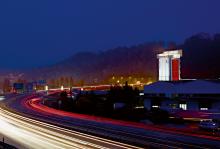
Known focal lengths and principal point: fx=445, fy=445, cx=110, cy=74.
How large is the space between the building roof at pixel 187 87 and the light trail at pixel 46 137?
32.4 meters

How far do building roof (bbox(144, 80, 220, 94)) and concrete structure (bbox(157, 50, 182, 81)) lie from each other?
28320 millimetres

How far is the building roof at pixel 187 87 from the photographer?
250ft

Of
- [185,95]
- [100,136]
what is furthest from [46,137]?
[185,95]

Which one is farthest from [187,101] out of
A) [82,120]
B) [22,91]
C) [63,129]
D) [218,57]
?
[218,57]

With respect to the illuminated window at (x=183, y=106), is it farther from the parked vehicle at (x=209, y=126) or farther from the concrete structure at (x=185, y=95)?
the parked vehicle at (x=209, y=126)

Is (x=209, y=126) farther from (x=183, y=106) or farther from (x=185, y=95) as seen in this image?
(x=185, y=95)

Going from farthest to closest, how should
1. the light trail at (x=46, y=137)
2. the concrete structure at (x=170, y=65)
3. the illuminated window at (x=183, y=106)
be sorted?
the concrete structure at (x=170, y=65), the illuminated window at (x=183, y=106), the light trail at (x=46, y=137)

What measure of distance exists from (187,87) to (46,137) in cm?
4263

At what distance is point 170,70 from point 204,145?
81.0m

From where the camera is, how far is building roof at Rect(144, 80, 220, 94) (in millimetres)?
76188

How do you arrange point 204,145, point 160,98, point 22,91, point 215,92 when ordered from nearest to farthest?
point 204,145 < point 215,92 < point 160,98 < point 22,91

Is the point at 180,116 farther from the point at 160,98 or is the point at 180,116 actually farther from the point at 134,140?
the point at 134,140

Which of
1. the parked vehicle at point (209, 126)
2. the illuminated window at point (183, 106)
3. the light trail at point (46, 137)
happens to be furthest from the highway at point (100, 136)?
the illuminated window at point (183, 106)

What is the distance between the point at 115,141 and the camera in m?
38.5
